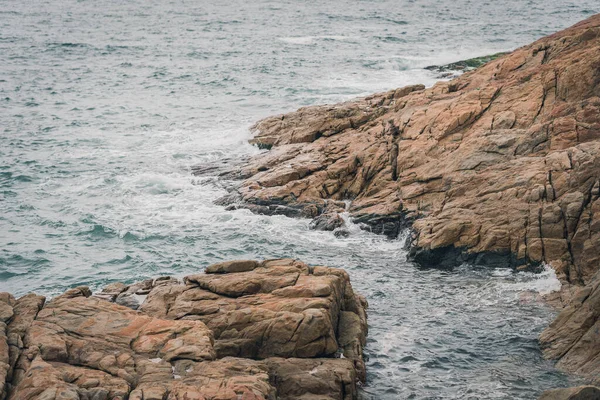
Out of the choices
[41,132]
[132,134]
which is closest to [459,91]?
[132,134]

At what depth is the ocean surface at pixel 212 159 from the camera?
85.4ft

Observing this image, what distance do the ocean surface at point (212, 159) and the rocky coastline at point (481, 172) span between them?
1.14 m

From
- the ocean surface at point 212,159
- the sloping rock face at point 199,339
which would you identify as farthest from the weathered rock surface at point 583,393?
the sloping rock face at point 199,339

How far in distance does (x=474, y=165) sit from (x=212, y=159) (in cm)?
2081

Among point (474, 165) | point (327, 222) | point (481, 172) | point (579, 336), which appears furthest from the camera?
point (327, 222)

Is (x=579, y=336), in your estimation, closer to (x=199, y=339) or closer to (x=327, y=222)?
(x=199, y=339)

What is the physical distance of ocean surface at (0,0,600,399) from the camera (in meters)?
26.0

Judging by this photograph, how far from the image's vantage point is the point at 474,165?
3422 centimetres

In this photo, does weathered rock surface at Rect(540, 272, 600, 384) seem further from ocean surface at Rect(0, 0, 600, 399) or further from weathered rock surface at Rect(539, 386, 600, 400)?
weathered rock surface at Rect(539, 386, 600, 400)

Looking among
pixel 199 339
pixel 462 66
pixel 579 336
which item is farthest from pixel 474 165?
pixel 462 66

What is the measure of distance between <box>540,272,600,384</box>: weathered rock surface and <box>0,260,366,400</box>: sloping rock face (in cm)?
669

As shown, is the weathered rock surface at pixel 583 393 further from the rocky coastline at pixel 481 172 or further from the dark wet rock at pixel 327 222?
the dark wet rock at pixel 327 222

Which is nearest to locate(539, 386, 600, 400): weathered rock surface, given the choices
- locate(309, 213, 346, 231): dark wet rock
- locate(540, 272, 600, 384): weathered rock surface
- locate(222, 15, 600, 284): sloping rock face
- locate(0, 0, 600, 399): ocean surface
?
locate(540, 272, 600, 384): weathered rock surface

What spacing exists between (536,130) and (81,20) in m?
100
